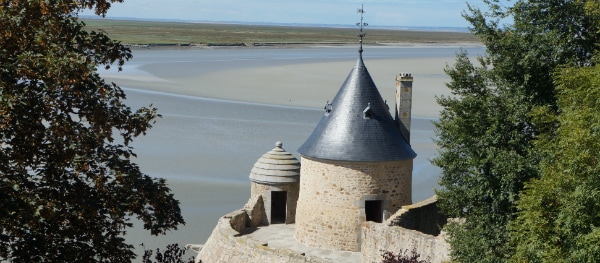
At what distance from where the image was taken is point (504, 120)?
1549cm

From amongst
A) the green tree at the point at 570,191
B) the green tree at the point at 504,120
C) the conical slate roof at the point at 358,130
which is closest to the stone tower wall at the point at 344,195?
the conical slate roof at the point at 358,130

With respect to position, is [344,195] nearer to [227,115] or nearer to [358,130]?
[358,130]

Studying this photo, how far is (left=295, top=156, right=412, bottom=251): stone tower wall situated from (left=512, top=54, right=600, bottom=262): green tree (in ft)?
19.6

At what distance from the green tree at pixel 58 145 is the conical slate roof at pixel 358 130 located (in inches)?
387

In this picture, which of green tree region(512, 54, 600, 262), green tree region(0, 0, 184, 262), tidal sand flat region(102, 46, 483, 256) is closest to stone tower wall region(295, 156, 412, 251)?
tidal sand flat region(102, 46, 483, 256)

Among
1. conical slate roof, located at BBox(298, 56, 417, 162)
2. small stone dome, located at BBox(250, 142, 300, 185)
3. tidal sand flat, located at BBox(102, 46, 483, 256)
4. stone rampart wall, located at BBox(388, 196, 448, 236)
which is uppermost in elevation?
conical slate roof, located at BBox(298, 56, 417, 162)

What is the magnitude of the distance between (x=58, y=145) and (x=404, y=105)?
1283 cm

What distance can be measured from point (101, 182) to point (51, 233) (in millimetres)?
807

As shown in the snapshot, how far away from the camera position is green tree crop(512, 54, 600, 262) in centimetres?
1195

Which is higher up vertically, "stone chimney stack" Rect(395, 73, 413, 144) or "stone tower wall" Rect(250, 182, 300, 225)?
"stone chimney stack" Rect(395, 73, 413, 144)

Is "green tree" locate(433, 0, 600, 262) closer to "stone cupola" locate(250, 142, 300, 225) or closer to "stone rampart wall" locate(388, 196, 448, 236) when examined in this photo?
"stone rampart wall" locate(388, 196, 448, 236)

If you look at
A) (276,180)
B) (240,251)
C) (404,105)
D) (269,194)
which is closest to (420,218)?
(404,105)

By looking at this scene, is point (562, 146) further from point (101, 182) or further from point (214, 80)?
point (214, 80)

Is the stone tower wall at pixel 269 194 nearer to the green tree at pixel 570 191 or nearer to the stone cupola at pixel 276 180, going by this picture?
the stone cupola at pixel 276 180
